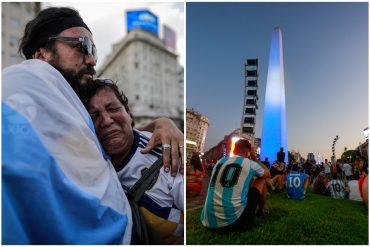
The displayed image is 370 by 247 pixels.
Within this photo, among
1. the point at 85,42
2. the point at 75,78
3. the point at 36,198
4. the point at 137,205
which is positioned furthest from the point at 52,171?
the point at 85,42

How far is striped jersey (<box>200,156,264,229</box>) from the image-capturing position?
3.18m

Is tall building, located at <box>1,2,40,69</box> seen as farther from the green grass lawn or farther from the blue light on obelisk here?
the blue light on obelisk

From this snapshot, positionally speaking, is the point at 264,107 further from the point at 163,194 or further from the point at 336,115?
the point at 163,194

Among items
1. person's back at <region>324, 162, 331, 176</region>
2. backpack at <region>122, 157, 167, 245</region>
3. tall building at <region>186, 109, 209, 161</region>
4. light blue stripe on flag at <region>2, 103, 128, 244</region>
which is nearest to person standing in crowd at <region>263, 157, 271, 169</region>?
person's back at <region>324, 162, 331, 176</region>

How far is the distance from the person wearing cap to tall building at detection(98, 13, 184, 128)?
0.25 meters

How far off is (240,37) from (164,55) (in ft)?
2.51

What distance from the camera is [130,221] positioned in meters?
2.17

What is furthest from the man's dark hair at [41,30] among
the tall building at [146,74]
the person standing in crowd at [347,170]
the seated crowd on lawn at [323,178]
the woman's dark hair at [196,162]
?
the person standing in crowd at [347,170]

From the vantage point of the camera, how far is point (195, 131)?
311 cm

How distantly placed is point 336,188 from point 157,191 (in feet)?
5.83

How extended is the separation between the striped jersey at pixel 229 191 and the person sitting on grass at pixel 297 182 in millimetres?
311

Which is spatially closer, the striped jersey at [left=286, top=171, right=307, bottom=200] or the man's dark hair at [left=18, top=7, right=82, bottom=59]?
the man's dark hair at [left=18, top=7, right=82, bottom=59]

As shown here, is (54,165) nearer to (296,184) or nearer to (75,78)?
(75,78)

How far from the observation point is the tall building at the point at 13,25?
2.62 metres
